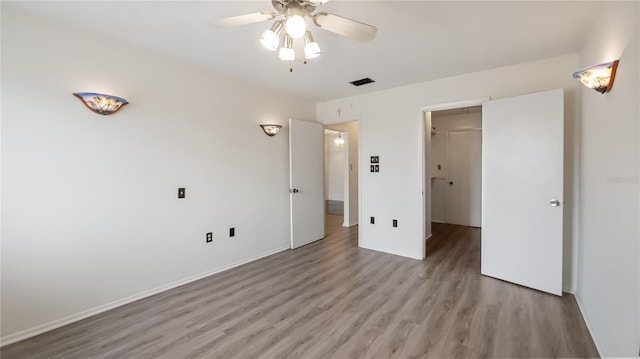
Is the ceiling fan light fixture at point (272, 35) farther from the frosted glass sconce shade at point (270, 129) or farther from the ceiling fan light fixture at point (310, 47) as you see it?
the frosted glass sconce shade at point (270, 129)

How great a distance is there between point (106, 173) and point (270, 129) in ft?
6.40

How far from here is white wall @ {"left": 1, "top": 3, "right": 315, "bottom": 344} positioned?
6.46ft

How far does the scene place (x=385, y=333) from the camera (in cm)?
205

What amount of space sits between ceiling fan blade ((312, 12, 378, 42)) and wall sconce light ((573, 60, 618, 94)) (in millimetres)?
1393

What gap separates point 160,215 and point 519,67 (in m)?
4.19

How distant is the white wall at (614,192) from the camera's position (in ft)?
4.37

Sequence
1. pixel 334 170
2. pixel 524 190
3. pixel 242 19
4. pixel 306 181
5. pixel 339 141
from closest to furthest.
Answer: pixel 242 19, pixel 524 190, pixel 306 181, pixel 339 141, pixel 334 170

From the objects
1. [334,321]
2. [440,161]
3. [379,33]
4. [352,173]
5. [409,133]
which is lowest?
[334,321]

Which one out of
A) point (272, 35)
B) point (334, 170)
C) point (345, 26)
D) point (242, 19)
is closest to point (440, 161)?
point (334, 170)

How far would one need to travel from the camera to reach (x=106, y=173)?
237cm

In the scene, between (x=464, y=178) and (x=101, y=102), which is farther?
(x=464, y=178)

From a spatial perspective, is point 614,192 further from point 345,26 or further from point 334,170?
point 334,170

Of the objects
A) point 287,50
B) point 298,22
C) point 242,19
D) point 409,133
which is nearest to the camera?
point 298,22

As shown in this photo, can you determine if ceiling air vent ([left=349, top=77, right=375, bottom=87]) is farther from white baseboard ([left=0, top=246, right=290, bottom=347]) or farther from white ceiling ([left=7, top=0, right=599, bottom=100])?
white baseboard ([left=0, top=246, right=290, bottom=347])
